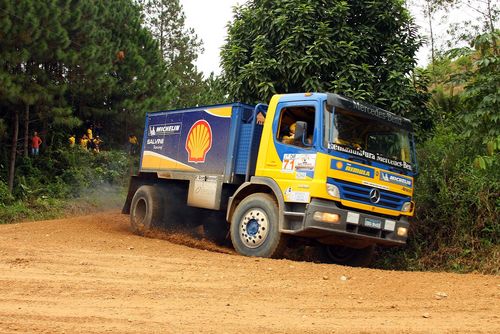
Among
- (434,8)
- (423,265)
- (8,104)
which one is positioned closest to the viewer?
(423,265)

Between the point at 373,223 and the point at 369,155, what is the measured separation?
106 centimetres

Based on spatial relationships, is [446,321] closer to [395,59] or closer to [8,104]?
[395,59]

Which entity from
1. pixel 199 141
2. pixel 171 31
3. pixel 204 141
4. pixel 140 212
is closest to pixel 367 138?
pixel 204 141

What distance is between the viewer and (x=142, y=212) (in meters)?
12.9

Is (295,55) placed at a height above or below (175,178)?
above

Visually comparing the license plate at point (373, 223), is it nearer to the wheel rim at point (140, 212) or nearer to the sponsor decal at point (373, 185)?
the sponsor decal at point (373, 185)

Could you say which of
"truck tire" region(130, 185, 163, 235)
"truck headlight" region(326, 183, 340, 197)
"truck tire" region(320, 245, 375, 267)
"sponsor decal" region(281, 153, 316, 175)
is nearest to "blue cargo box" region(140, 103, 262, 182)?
"truck tire" region(130, 185, 163, 235)

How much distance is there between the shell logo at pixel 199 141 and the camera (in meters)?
11.2

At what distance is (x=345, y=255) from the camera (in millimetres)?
10867

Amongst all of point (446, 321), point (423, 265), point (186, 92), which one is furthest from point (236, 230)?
point (186, 92)

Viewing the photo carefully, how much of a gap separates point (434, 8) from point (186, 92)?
16469 mm

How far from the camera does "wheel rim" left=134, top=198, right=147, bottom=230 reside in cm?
1279

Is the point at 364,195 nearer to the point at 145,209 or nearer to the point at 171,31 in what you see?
the point at 145,209

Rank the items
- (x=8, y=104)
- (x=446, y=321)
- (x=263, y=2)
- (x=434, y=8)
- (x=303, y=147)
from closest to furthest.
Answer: (x=446, y=321), (x=303, y=147), (x=263, y=2), (x=8, y=104), (x=434, y=8)
